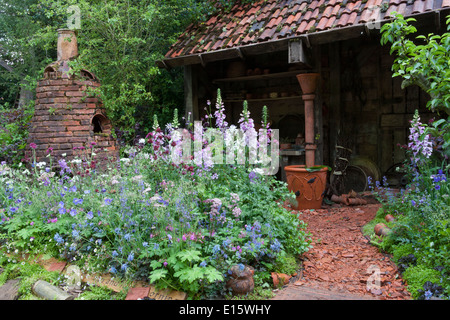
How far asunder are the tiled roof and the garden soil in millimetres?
2910

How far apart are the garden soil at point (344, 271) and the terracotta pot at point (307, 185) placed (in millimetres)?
1089

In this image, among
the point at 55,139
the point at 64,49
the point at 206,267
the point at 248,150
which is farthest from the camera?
the point at 64,49

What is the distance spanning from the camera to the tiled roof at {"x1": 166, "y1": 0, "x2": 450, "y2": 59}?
503 cm

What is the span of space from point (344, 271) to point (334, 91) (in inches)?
190

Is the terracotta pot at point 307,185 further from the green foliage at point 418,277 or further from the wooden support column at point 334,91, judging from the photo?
the green foliage at point 418,277

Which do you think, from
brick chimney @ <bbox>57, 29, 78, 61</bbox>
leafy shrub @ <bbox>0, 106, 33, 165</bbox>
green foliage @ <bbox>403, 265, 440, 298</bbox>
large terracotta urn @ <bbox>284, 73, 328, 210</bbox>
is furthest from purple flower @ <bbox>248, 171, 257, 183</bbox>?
leafy shrub @ <bbox>0, 106, 33, 165</bbox>

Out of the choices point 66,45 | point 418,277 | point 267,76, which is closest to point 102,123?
point 66,45

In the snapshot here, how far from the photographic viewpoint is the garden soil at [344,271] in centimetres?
272

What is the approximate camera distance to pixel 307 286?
288 centimetres

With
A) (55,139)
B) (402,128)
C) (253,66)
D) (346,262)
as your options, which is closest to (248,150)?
(346,262)

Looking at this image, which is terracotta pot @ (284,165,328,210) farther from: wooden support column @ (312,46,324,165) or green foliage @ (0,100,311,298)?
green foliage @ (0,100,311,298)

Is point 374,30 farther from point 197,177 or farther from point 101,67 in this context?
Result: point 101,67

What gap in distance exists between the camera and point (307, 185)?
5.64 meters

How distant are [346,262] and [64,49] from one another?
5.75 meters
